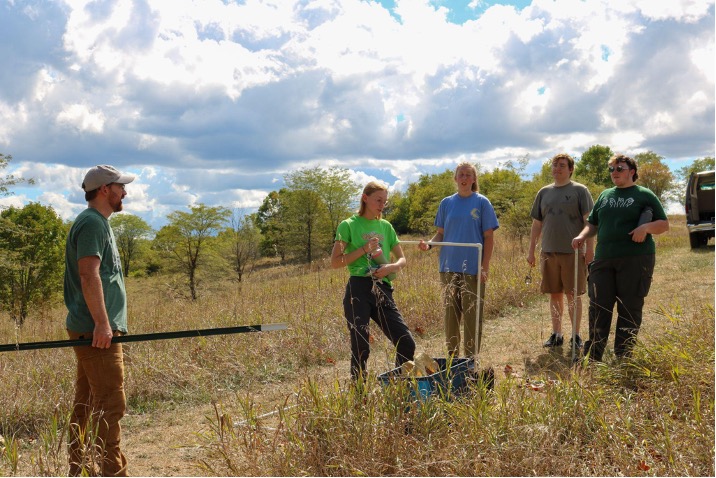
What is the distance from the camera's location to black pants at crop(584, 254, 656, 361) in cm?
497

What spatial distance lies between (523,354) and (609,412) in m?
2.57

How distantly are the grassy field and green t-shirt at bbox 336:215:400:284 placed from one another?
69 centimetres

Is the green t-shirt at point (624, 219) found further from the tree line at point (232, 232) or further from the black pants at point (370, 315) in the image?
the tree line at point (232, 232)

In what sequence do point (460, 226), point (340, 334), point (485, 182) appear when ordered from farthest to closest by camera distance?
point (485, 182) < point (340, 334) < point (460, 226)

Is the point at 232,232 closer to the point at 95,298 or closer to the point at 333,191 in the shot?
the point at 333,191

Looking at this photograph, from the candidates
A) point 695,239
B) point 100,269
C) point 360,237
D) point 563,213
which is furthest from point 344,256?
point 695,239

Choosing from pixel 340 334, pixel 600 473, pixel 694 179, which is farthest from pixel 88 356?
pixel 694 179

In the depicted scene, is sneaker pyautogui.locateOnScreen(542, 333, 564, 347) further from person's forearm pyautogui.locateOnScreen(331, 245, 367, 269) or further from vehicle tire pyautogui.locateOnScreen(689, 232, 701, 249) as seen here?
vehicle tire pyautogui.locateOnScreen(689, 232, 701, 249)

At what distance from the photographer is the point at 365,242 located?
447 centimetres

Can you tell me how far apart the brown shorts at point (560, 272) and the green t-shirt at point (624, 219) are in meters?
0.98

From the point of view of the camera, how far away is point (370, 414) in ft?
10.9

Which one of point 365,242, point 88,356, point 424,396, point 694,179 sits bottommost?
point 424,396

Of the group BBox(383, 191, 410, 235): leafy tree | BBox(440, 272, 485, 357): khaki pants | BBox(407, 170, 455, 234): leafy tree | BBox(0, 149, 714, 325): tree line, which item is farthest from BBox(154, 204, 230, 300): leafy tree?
BBox(440, 272, 485, 357): khaki pants

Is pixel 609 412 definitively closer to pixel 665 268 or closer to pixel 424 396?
pixel 424 396
